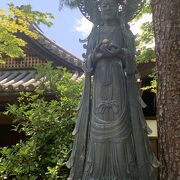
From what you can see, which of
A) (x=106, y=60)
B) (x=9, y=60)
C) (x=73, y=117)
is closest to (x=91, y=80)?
(x=106, y=60)

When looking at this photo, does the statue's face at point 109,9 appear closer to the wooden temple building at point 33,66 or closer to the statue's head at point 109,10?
the statue's head at point 109,10

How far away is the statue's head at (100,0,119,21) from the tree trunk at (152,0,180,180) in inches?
31.2

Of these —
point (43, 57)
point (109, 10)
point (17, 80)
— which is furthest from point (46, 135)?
point (43, 57)

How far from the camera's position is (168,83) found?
4.52 metres

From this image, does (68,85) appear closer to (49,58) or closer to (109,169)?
(109,169)

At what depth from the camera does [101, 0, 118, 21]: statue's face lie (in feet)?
13.9

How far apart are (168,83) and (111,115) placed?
1059 mm

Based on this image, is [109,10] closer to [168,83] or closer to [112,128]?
[168,83]

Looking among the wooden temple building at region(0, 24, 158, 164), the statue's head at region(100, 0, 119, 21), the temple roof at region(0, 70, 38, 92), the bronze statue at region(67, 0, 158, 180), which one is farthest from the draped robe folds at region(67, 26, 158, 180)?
the wooden temple building at region(0, 24, 158, 164)

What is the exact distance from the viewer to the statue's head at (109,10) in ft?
13.9

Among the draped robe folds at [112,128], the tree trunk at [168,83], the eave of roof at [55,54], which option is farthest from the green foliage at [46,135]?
the eave of roof at [55,54]

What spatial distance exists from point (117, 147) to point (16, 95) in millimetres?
3610

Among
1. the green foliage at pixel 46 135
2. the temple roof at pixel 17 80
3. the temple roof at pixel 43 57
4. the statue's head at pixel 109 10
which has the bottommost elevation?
the green foliage at pixel 46 135

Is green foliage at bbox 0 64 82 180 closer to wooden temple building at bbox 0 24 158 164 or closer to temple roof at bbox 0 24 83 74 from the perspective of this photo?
wooden temple building at bbox 0 24 158 164
